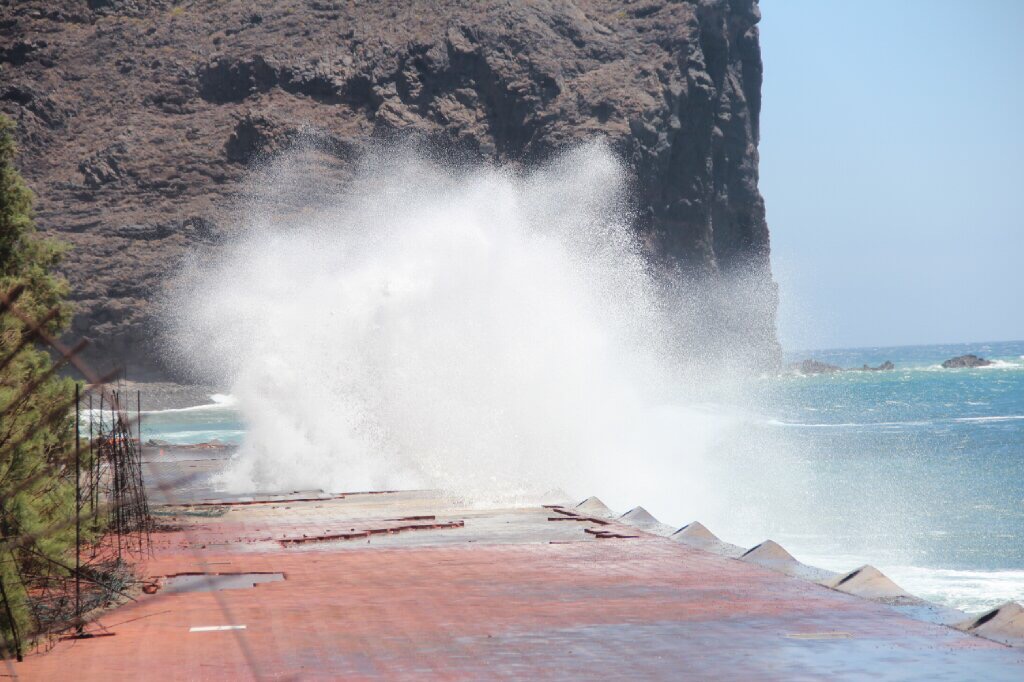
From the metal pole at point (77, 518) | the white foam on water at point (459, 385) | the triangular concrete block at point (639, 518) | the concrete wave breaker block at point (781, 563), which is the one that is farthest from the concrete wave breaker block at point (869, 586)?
the white foam on water at point (459, 385)

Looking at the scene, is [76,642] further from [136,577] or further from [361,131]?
[361,131]

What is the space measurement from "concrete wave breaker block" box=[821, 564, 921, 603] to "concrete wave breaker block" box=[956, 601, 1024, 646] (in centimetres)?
131

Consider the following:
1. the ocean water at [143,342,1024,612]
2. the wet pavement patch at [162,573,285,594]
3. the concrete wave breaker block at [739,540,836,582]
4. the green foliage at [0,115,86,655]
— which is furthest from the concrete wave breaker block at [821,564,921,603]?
the green foliage at [0,115,86,655]

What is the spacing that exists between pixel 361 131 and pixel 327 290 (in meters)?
62.4

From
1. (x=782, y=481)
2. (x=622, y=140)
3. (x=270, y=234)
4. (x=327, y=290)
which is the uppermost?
(x=622, y=140)

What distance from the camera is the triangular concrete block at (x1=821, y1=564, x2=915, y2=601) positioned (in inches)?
461

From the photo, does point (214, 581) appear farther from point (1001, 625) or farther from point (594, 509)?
point (594, 509)

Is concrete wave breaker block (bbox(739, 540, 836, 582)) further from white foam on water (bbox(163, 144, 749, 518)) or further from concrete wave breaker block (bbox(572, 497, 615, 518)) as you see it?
white foam on water (bbox(163, 144, 749, 518))

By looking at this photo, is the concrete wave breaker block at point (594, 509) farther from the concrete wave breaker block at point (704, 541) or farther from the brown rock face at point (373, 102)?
the brown rock face at point (373, 102)

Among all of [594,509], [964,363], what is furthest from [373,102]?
[964,363]

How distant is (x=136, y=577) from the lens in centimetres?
1362

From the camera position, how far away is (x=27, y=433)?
4.42 metres

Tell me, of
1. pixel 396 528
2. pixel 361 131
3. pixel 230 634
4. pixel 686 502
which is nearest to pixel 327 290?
pixel 686 502

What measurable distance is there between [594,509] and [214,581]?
8.11 meters
